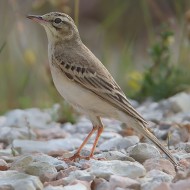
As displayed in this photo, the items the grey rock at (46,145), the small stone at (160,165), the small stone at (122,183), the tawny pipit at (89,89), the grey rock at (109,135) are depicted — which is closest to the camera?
the small stone at (122,183)

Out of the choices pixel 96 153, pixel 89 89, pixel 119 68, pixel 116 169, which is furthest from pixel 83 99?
pixel 119 68

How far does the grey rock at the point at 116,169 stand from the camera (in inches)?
188

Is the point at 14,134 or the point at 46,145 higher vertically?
the point at 14,134

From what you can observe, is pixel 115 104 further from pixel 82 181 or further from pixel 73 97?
pixel 82 181

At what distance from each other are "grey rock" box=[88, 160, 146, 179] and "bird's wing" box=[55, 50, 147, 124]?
65 centimetres

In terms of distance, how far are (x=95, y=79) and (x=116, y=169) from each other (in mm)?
1121

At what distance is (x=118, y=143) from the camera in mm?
6164

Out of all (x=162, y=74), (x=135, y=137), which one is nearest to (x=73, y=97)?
(x=135, y=137)

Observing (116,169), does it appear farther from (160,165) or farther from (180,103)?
(180,103)

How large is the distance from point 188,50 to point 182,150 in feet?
10.9

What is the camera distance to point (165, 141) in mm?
6477

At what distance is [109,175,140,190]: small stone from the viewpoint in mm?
4426

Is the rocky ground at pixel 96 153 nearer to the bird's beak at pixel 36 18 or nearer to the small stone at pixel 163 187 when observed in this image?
the small stone at pixel 163 187

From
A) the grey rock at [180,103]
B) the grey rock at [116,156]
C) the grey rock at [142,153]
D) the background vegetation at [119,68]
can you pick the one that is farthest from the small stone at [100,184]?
the grey rock at [180,103]
